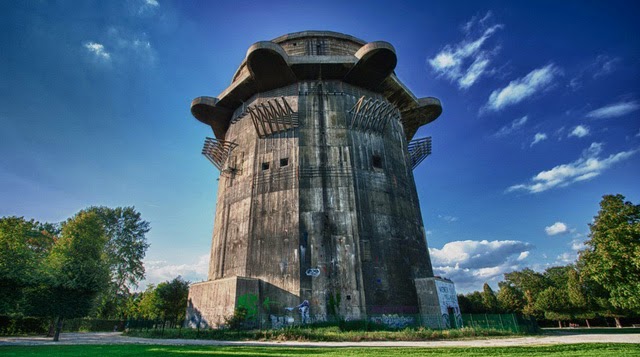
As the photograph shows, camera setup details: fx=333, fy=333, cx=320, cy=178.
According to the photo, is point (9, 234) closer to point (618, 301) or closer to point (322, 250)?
point (322, 250)

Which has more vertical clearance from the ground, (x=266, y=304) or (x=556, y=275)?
(x=556, y=275)

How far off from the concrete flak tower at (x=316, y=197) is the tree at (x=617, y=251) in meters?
12.4

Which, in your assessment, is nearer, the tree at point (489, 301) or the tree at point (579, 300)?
the tree at point (579, 300)

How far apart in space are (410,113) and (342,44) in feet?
29.0

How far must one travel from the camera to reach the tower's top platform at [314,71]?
23.8 meters

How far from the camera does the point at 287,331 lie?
50.4 ft

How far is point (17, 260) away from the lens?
21453 millimetres

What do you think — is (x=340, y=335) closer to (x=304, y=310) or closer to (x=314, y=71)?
(x=304, y=310)

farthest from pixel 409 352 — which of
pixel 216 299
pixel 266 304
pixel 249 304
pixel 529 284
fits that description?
pixel 529 284

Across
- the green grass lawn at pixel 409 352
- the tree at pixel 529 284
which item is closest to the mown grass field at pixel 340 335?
the green grass lawn at pixel 409 352

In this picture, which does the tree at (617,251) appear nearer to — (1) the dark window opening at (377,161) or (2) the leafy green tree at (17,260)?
(1) the dark window opening at (377,161)

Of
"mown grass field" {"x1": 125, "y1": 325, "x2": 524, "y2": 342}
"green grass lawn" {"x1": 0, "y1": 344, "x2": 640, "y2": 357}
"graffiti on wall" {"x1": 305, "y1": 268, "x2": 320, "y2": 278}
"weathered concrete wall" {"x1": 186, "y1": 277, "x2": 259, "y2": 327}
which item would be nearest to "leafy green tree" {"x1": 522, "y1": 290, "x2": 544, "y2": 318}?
"mown grass field" {"x1": 125, "y1": 325, "x2": 524, "y2": 342}

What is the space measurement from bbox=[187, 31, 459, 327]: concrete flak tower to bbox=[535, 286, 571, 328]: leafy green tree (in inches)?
1135

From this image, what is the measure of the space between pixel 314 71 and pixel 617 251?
24.6 m
